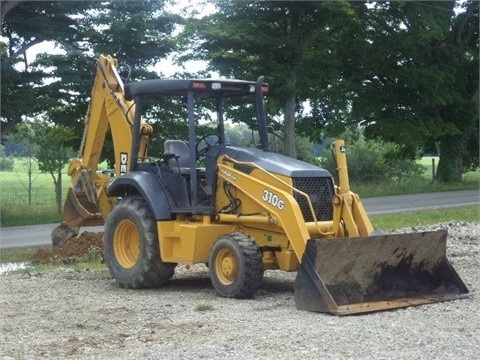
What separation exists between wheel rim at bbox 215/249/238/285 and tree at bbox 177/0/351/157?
18.6 metres

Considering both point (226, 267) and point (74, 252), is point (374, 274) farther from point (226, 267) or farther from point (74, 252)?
point (74, 252)

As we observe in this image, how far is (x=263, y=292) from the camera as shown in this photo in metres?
11.1

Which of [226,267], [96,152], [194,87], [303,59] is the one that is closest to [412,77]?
[303,59]

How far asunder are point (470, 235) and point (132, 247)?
310 inches

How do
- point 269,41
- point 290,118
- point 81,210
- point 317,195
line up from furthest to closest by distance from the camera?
point 290,118
point 269,41
point 81,210
point 317,195

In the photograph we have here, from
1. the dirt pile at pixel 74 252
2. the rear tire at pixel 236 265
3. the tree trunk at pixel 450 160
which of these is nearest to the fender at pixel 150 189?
the rear tire at pixel 236 265

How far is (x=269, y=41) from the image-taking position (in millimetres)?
29266

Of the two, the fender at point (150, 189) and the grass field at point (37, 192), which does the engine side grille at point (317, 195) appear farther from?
the grass field at point (37, 192)

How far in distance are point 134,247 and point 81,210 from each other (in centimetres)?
223

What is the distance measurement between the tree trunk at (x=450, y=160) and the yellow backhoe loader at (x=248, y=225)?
2660cm

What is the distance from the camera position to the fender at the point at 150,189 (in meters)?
11.3

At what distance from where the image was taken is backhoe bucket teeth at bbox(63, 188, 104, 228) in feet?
45.7

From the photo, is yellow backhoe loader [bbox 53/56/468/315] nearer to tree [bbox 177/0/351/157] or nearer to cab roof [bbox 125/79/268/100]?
cab roof [bbox 125/79/268/100]

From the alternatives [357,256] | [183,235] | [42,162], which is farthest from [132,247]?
[42,162]
